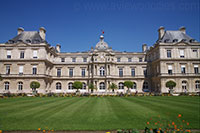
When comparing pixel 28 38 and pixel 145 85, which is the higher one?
→ pixel 28 38

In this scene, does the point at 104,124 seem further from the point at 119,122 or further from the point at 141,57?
the point at 141,57

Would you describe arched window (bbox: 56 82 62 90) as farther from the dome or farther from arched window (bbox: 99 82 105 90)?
the dome

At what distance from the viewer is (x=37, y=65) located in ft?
116

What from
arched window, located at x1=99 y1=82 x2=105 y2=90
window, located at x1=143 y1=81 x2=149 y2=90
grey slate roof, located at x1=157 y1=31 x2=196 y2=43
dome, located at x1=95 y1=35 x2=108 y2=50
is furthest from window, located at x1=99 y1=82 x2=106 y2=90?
grey slate roof, located at x1=157 y1=31 x2=196 y2=43

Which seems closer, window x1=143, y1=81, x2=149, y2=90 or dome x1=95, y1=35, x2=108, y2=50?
window x1=143, y1=81, x2=149, y2=90

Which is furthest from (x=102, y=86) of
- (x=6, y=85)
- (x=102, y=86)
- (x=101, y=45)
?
(x=6, y=85)

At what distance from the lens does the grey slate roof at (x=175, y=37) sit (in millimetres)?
36969

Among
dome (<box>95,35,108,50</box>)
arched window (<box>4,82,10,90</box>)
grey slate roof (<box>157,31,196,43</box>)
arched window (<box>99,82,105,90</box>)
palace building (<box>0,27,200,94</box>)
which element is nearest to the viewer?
arched window (<box>4,82,10,90</box>)

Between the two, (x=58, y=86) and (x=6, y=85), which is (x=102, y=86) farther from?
(x=6, y=85)

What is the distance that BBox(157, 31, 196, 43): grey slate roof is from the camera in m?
37.0

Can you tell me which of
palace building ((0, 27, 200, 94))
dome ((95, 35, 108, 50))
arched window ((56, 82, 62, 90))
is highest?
dome ((95, 35, 108, 50))

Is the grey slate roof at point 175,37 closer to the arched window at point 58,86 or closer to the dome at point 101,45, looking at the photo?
the dome at point 101,45

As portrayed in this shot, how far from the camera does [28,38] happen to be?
37.9 meters

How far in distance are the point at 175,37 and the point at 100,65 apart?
2103cm
